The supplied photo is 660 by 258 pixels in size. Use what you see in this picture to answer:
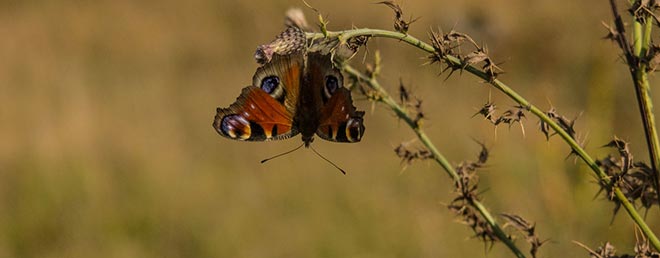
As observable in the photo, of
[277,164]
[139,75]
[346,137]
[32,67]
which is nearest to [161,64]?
[139,75]

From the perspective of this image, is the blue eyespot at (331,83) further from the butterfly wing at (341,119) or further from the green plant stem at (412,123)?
the green plant stem at (412,123)

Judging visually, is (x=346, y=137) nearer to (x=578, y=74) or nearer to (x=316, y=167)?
(x=316, y=167)

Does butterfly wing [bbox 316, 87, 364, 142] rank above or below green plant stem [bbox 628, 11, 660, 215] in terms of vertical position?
below

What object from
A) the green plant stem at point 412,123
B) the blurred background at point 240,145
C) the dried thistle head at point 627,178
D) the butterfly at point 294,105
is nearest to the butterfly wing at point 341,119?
the butterfly at point 294,105

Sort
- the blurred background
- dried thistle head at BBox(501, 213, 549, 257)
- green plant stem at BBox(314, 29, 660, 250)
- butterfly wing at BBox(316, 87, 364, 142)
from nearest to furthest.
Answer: green plant stem at BBox(314, 29, 660, 250)
butterfly wing at BBox(316, 87, 364, 142)
dried thistle head at BBox(501, 213, 549, 257)
the blurred background

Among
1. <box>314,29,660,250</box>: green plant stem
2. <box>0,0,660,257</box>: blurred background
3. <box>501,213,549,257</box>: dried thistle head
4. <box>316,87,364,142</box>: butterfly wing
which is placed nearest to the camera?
<box>314,29,660,250</box>: green plant stem

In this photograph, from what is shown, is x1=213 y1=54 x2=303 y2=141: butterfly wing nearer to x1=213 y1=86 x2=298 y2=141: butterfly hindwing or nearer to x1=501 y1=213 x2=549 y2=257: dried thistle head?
x1=213 y1=86 x2=298 y2=141: butterfly hindwing

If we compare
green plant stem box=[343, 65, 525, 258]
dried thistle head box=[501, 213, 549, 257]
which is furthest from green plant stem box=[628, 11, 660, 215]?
green plant stem box=[343, 65, 525, 258]
